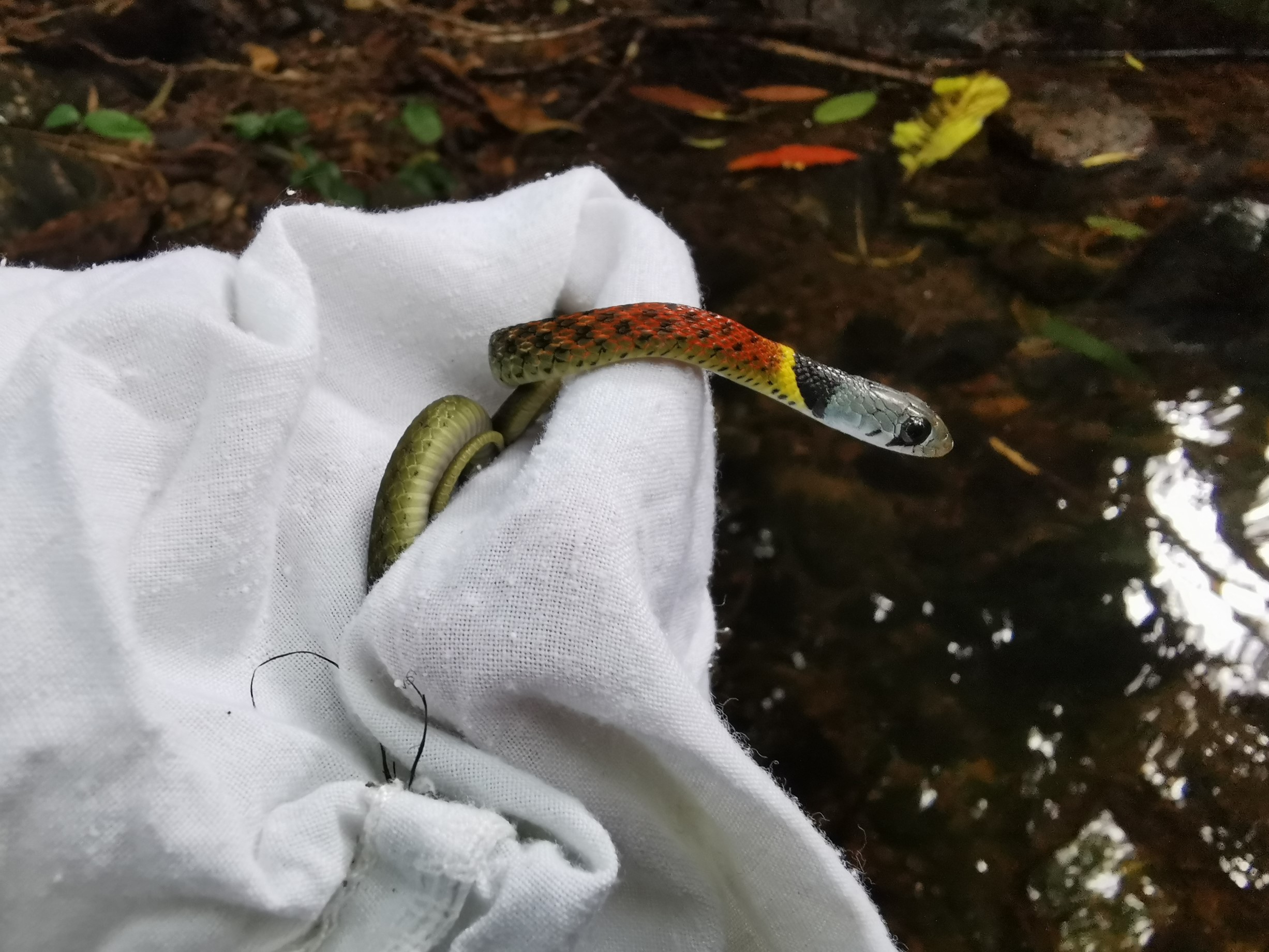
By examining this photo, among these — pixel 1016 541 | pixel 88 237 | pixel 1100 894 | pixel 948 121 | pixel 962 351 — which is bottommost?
pixel 1100 894

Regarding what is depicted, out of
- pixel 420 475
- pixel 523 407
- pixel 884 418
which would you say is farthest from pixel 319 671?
pixel 884 418

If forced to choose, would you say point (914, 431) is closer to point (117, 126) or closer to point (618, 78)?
point (618, 78)

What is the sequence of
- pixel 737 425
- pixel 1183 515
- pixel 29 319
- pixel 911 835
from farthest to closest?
pixel 737 425 → pixel 1183 515 → pixel 911 835 → pixel 29 319

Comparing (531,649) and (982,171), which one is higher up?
(982,171)

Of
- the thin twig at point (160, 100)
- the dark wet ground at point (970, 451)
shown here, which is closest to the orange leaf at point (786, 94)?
the dark wet ground at point (970, 451)

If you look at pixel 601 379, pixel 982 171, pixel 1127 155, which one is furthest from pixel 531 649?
pixel 1127 155

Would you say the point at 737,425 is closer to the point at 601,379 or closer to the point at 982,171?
the point at 601,379
